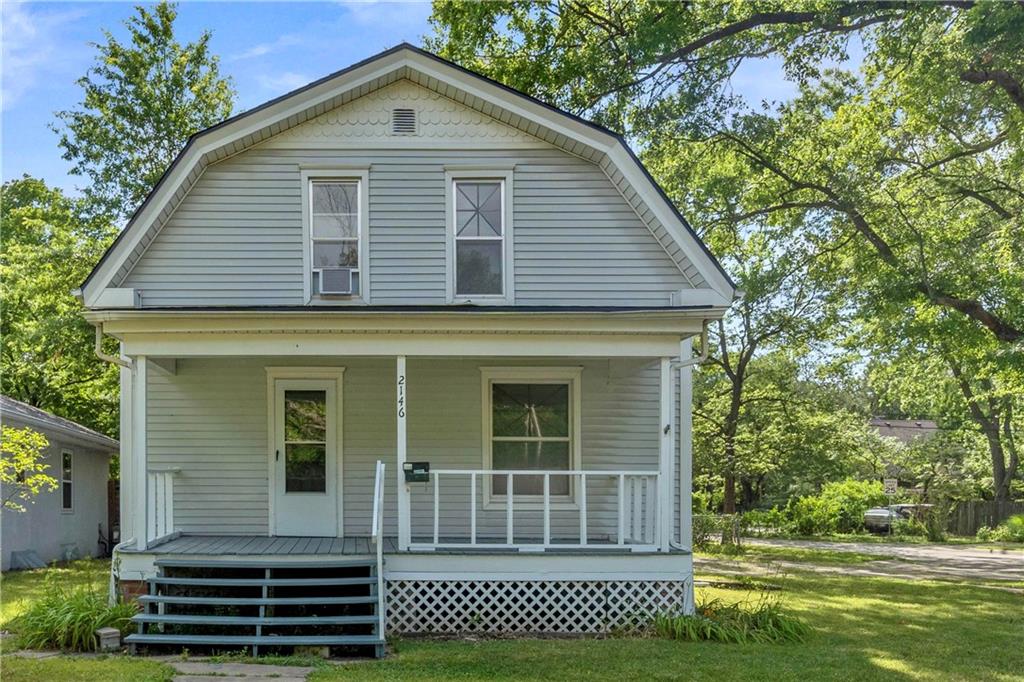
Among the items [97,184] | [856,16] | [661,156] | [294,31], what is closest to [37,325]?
[97,184]

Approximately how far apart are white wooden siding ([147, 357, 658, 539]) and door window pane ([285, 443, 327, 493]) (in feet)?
1.02

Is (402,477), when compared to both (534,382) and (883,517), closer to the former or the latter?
(534,382)

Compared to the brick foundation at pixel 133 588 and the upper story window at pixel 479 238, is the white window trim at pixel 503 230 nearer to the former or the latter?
the upper story window at pixel 479 238

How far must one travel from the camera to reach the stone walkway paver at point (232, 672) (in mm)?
6773

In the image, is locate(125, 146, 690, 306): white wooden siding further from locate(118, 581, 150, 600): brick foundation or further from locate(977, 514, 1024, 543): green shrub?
locate(977, 514, 1024, 543): green shrub

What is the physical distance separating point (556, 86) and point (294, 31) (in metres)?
4.87

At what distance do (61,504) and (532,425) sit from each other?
38.1 ft

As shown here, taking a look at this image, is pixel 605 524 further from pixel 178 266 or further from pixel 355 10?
pixel 355 10

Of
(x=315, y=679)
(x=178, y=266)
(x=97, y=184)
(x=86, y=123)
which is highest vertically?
(x=86, y=123)

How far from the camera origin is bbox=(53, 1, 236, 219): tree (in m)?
18.3

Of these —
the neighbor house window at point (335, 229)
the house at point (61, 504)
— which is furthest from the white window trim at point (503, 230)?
the house at point (61, 504)

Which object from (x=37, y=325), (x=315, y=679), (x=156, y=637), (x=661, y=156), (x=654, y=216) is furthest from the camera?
(x=37, y=325)

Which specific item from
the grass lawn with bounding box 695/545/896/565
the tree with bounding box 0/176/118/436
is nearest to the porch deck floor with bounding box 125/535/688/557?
the grass lawn with bounding box 695/545/896/565

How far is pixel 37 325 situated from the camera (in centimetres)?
1977
